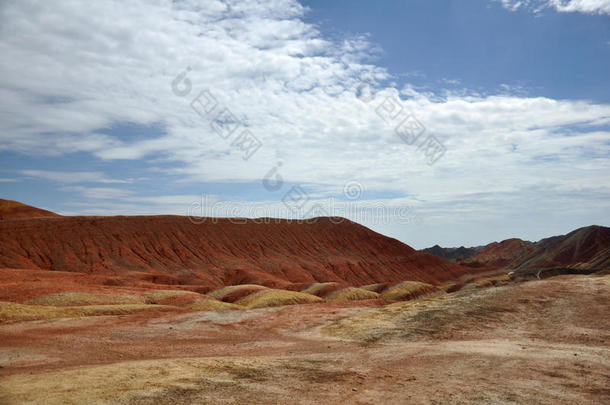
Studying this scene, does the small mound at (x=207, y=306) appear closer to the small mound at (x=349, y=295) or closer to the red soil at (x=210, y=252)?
the small mound at (x=349, y=295)

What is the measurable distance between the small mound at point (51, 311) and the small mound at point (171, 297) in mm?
4473

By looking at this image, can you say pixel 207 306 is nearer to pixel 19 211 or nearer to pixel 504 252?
pixel 19 211

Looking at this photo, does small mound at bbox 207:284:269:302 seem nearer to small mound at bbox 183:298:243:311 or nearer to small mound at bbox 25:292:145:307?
small mound at bbox 183:298:243:311

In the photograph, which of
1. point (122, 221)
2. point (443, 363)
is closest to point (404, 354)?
point (443, 363)

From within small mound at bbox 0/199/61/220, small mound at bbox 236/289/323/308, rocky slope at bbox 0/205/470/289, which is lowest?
small mound at bbox 236/289/323/308

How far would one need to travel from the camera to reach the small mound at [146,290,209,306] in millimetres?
31359

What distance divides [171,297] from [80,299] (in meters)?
6.44

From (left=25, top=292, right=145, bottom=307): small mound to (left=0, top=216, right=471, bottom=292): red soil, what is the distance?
517 inches

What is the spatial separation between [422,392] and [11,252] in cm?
6263

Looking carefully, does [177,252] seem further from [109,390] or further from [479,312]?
[109,390]

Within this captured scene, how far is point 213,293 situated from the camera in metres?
38.7

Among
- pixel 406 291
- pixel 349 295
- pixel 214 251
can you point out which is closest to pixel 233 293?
pixel 349 295

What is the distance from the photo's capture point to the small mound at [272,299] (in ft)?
104

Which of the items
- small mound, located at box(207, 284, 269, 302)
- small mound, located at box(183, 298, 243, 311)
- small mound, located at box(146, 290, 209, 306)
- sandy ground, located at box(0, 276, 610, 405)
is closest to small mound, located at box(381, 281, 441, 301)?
small mound, located at box(207, 284, 269, 302)
